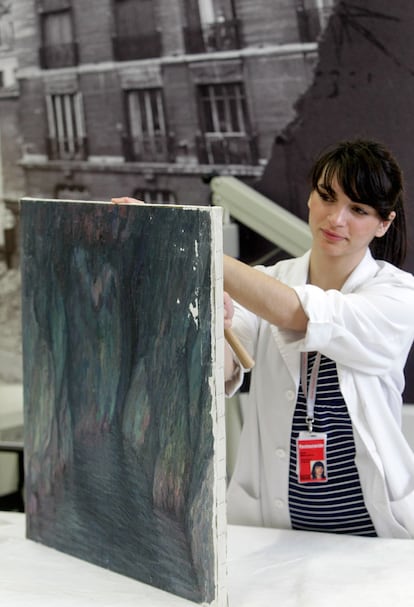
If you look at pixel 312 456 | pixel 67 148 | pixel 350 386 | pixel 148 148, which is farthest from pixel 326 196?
pixel 67 148

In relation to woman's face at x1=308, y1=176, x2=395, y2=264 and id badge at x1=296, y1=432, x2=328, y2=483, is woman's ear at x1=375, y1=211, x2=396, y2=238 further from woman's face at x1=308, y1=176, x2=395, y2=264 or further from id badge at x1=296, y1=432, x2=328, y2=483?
id badge at x1=296, y1=432, x2=328, y2=483

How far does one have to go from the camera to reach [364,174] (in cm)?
166

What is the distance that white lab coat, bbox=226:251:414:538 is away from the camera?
5.35ft

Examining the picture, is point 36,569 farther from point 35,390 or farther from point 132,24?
point 132,24

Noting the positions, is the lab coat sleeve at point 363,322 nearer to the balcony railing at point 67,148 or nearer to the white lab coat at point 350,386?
the white lab coat at point 350,386

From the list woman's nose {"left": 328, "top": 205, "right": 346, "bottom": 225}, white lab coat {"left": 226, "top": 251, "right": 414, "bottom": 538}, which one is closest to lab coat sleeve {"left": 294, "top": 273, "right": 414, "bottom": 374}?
white lab coat {"left": 226, "top": 251, "right": 414, "bottom": 538}

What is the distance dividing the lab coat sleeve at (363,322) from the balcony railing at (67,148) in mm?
1815

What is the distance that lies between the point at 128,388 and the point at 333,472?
490 millimetres

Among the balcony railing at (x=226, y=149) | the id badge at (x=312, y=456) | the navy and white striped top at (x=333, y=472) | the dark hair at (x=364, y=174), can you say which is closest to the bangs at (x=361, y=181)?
the dark hair at (x=364, y=174)

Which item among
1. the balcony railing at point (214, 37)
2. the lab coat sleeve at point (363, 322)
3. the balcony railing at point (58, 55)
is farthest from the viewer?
the balcony railing at point (58, 55)

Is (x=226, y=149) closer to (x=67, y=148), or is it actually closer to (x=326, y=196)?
(x=67, y=148)

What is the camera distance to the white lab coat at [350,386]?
64.2 inches

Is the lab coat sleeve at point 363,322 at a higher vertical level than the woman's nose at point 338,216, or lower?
lower

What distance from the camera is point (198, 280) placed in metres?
1.29
